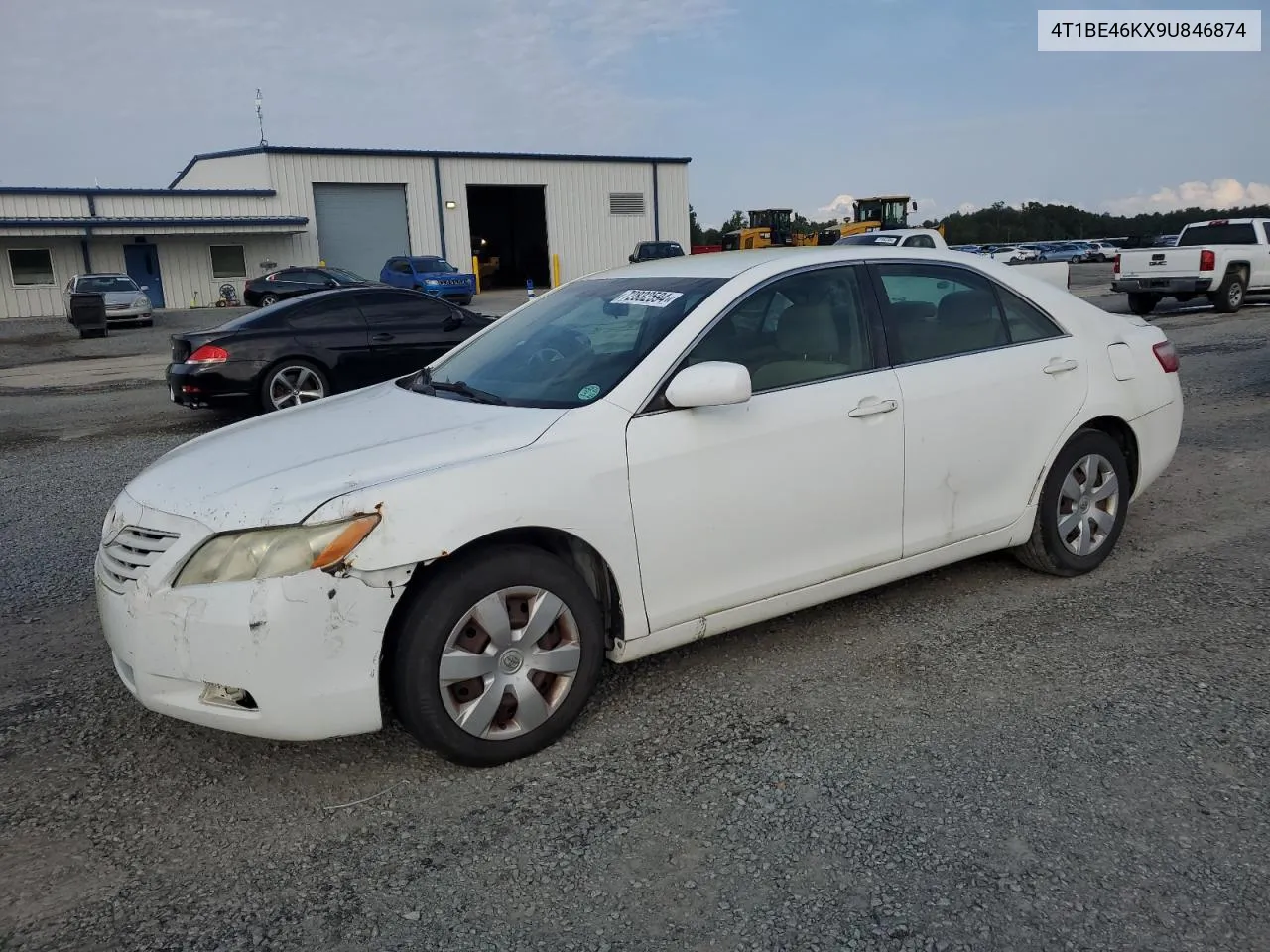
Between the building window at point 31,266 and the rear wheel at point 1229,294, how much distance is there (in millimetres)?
35315

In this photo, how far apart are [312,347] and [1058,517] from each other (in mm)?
7925

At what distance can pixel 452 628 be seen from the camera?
3.13m

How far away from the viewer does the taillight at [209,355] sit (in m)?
10.1

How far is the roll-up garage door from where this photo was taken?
4081 centimetres

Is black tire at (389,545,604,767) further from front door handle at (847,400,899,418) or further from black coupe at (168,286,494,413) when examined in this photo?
black coupe at (168,286,494,413)


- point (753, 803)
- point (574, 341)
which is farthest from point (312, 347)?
point (753, 803)

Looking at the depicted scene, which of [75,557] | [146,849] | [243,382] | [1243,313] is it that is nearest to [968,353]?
[146,849]

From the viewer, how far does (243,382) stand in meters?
10.2

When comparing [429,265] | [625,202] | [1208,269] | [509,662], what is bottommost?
[509,662]

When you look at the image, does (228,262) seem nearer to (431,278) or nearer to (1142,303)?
(431,278)

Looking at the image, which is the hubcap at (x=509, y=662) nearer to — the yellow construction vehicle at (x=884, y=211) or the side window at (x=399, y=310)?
the side window at (x=399, y=310)

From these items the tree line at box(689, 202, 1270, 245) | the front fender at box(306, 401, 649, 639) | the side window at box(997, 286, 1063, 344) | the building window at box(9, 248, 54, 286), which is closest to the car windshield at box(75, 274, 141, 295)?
the building window at box(9, 248, 54, 286)

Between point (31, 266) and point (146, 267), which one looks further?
point (146, 267)

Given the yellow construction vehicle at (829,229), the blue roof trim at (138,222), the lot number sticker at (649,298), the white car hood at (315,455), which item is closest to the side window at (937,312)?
the lot number sticker at (649,298)
